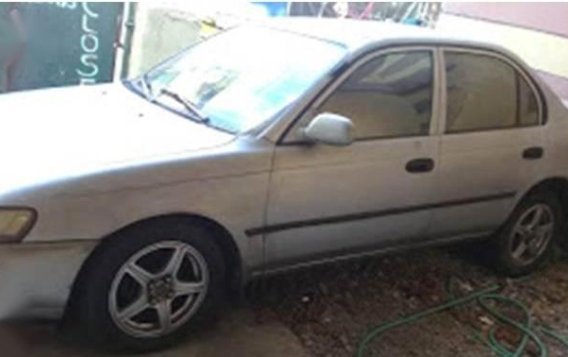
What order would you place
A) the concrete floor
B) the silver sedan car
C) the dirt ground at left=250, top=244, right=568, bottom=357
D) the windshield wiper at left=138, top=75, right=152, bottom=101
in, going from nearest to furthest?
the silver sedan car, the concrete floor, the dirt ground at left=250, top=244, right=568, bottom=357, the windshield wiper at left=138, top=75, right=152, bottom=101

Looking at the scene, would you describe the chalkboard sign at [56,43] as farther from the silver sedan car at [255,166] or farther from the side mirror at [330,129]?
the side mirror at [330,129]

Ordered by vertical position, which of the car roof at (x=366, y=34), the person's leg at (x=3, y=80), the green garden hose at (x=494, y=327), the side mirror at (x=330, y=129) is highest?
the car roof at (x=366, y=34)

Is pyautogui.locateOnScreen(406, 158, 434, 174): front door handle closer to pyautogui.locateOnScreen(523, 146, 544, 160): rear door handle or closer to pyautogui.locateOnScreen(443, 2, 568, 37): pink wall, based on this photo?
pyautogui.locateOnScreen(523, 146, 544, 160): rear door handle

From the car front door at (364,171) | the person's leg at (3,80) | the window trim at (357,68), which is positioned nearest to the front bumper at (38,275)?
the car front door at (364,171)

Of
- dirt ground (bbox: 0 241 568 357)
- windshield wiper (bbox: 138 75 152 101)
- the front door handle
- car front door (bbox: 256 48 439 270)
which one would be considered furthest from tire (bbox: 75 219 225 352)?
the front door handle

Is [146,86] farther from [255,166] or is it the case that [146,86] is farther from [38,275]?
[38,275]

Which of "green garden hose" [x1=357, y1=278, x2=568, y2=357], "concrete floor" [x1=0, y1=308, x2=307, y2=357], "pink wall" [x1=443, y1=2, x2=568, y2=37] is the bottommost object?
"green garden hose" [x1=357, y1=278, x2=568, y2=357]

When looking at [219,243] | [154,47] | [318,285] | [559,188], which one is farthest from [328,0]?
[219,243]

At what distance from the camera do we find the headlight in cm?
312

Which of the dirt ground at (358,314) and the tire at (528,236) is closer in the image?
the dirt ground at (358,314)

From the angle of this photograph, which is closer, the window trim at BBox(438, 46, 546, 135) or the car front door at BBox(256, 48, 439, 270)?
the car front door at BBox(256, 48, 439, 270)

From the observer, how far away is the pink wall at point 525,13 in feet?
23.2

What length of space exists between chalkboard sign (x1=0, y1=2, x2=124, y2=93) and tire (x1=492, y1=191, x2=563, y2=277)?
397 cm

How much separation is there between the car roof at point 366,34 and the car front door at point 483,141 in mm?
68
